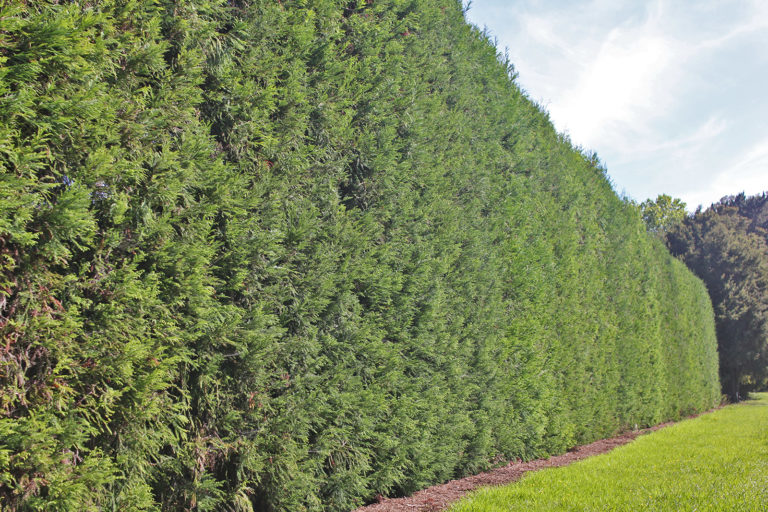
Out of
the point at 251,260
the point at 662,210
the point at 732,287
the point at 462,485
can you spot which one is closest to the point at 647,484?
the point at 462,485

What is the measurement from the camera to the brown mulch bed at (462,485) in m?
4.50

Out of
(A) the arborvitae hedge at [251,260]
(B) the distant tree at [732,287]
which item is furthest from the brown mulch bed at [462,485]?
(B) the distant tree at [732,287]

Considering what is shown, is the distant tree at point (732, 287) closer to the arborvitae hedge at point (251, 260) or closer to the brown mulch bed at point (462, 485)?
the brown mulch bed at point (462, 485)

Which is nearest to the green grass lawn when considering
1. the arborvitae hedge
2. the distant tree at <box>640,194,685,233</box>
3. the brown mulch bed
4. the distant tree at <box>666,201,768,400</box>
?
the brown mulch bed

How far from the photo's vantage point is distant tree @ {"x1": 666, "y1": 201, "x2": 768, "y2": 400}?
2925cm

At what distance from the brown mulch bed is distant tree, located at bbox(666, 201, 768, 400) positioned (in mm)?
26309

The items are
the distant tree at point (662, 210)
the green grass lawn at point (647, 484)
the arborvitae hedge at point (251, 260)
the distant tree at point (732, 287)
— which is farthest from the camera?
the distant tree at point (662, 210)

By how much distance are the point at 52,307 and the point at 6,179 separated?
636mm

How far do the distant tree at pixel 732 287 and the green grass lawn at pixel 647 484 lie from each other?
24.9 m

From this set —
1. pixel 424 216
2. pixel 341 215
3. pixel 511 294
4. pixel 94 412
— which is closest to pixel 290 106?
pixel 341 215

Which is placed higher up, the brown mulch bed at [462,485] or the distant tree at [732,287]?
the distant tree at [732,287]

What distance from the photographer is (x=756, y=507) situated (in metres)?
4.62

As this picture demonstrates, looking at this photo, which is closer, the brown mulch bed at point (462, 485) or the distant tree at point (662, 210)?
the brown mulch bed at point (462, 485)

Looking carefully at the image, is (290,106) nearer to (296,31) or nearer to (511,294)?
(296,31)
